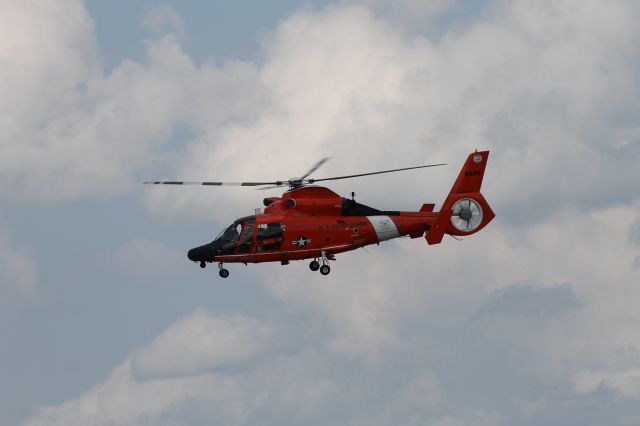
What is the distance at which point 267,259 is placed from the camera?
8431 cm

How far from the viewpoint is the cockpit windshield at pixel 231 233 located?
83875 mm

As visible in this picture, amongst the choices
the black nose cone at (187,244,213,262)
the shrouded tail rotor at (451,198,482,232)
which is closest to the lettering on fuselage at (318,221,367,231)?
the shrouded tail rotor at (451,198,482,232)

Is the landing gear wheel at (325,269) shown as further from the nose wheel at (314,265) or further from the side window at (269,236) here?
the side window at (269,236)

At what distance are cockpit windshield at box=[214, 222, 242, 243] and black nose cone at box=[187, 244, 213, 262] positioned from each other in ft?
3.53

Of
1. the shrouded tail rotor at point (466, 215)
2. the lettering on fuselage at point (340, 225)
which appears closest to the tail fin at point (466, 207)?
the shrouded tail rotor at point (466, 215)

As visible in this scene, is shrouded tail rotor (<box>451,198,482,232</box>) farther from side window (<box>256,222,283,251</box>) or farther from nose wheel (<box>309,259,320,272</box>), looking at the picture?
side window (<box>256,222,283,251</box>)

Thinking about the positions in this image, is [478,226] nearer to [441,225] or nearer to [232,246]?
[441,225]

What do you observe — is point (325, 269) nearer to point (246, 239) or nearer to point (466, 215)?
point (246, 239)

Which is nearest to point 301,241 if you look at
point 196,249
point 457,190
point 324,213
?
point 324,213

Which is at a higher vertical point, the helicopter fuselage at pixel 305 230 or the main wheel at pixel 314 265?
the helicopter fuselage at pixel 305 230

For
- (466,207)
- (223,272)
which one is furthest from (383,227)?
(223,272)

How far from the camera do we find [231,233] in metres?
84.2

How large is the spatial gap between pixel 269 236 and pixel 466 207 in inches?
632

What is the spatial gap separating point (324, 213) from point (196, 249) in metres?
10.1
